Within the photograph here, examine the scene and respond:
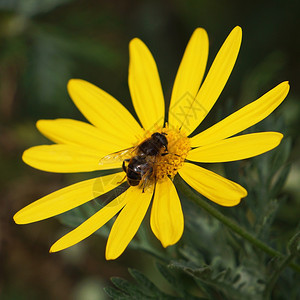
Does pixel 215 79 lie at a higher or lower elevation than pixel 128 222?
higher

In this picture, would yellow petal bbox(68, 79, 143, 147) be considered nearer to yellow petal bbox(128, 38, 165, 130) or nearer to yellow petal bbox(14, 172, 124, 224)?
yellow petal bbox(128, 38, 165, 130)

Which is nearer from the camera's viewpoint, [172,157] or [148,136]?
[172,157]

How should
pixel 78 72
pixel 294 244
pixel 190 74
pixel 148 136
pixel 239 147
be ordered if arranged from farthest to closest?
pixel 78 72
pixel 148 136
pixel 190 74
pixel 239 147
pixel 294 244

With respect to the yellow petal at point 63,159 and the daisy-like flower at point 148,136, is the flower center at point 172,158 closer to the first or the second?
the daisy-like flower at point 148,136

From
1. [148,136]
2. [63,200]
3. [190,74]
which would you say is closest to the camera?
[63,200]

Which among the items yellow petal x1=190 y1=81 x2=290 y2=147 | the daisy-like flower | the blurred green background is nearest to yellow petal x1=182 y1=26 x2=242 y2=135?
the daisy-like flower

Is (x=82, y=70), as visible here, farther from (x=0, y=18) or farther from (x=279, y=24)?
(x=279, y=24)

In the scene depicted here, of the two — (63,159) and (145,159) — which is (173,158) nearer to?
(145,159)

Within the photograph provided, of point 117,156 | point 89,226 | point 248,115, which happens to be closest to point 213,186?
point 248,115
